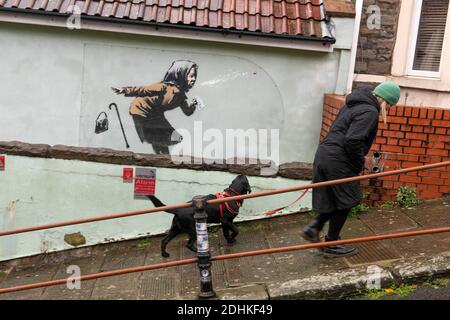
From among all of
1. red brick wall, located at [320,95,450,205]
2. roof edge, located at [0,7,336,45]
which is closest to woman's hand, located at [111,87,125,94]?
roof edge, located at [0,7,336,45]

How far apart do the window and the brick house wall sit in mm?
287

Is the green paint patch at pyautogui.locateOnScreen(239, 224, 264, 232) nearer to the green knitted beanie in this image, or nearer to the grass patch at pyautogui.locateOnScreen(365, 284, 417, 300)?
the grass patch at pyautogui.locateOnScreen(365, 284, 417, 300)

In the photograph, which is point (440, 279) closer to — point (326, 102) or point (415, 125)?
point (415, 125)

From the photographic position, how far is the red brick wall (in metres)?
5.33

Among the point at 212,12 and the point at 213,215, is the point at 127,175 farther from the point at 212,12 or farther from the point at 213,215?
the point at 212,12

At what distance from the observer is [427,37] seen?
623cm

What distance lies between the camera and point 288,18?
6.28m

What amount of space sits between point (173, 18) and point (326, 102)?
235 centimetres

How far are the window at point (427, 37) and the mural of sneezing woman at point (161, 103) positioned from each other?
9.92 ft

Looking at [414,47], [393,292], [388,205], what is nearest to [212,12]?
[414,47]

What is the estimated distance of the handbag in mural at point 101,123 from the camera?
6.48 meters

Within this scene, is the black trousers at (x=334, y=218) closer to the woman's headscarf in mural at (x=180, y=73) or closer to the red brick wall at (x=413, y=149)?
the red brick wall at (x=413, y=149)

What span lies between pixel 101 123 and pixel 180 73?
1331 mm
